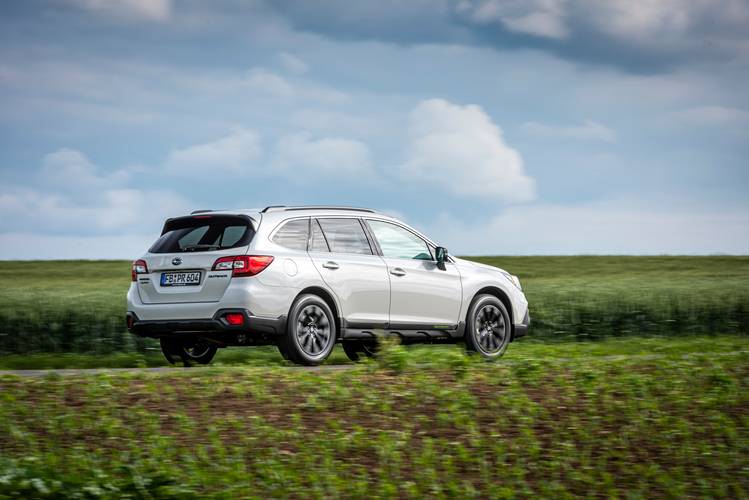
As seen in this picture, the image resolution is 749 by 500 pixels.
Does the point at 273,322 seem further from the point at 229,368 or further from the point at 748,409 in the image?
the point at 748,409

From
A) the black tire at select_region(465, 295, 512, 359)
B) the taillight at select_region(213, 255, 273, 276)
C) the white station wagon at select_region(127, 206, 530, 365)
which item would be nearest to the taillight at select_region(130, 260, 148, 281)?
the white station wagon at select_region(127, 206, 530, 365)

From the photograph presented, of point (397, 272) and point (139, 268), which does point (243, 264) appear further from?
point (397, 272)

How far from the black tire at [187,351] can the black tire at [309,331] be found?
63.1 inches

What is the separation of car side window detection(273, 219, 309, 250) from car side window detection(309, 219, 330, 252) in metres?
0.09

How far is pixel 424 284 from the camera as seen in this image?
541 inches

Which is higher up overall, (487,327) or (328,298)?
(328,298)

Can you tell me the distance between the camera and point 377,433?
8648mm

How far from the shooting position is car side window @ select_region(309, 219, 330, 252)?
12.7 m

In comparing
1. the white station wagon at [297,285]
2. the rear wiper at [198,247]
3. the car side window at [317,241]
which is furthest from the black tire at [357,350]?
the rear wiper at [198,247]

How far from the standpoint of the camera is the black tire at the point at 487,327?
14367mm

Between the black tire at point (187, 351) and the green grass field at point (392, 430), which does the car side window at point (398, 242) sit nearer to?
the green grass field at point (392, 430)

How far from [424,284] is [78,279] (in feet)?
76.6

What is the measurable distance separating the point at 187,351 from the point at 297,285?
278 centimetres

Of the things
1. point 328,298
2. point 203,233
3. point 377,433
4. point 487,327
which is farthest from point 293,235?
point 377,433
